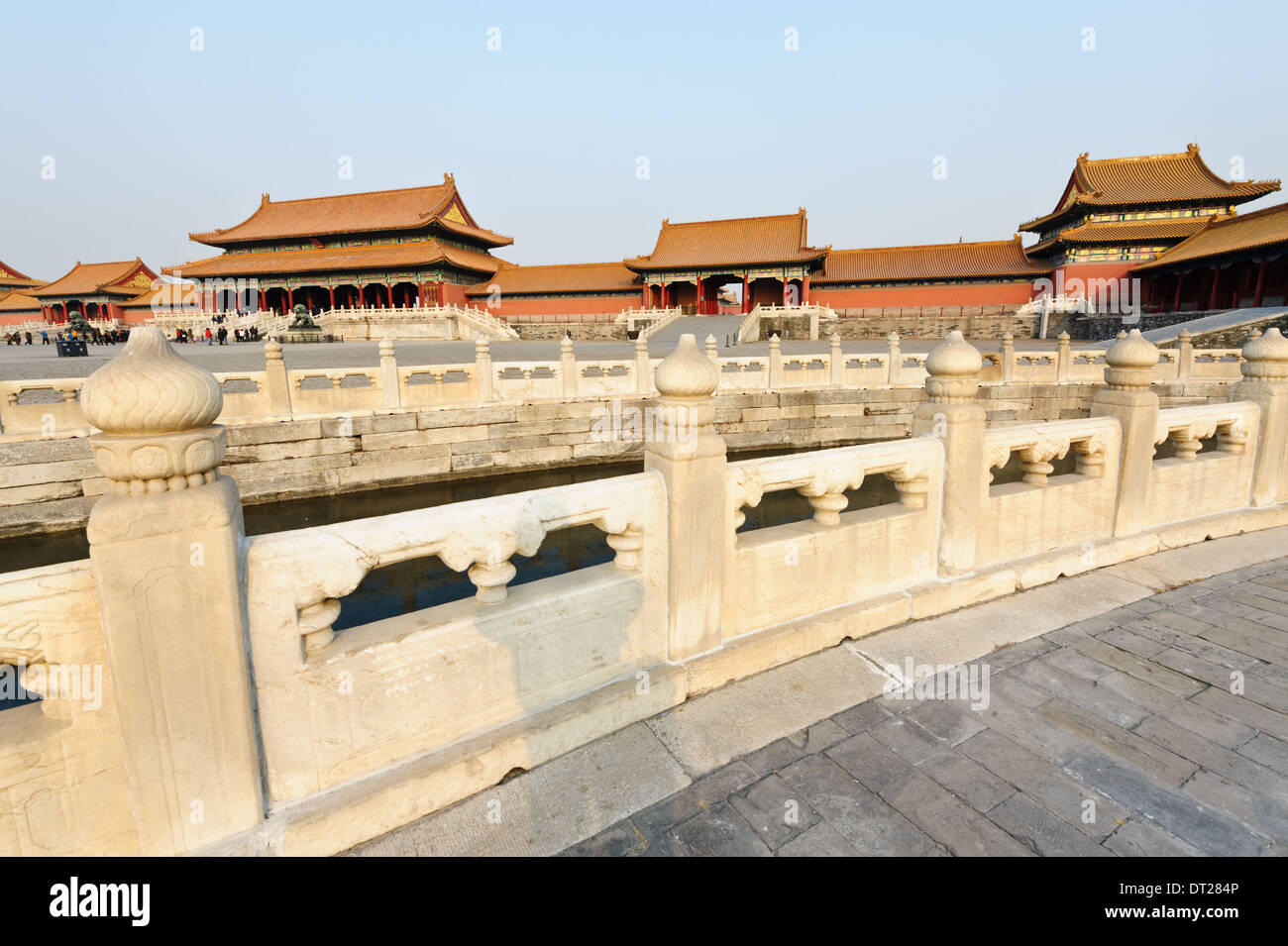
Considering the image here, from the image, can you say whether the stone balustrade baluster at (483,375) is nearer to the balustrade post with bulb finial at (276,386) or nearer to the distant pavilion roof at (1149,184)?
the balustrade post with bulb finial at (276,386)

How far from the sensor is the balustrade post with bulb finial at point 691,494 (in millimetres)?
2398

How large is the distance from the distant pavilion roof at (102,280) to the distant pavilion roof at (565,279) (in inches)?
1010

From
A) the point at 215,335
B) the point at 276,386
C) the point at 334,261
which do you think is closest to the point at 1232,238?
the point at 276,386

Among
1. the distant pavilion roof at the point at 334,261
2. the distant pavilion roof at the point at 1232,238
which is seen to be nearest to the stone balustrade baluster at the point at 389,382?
the distant pavilion roof at the point at 334,261

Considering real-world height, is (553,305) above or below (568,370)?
above

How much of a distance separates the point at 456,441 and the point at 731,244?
28.0 m

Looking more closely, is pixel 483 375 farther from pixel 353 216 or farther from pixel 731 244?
pixel 353 216

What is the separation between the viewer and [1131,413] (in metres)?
3.85

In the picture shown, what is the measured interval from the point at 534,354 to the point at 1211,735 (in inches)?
785

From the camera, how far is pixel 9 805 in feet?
4.89

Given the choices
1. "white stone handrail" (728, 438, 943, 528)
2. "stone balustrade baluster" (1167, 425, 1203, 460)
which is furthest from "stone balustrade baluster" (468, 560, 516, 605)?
"stone balustrade baluster" (1167, 425, 1203, 460)
